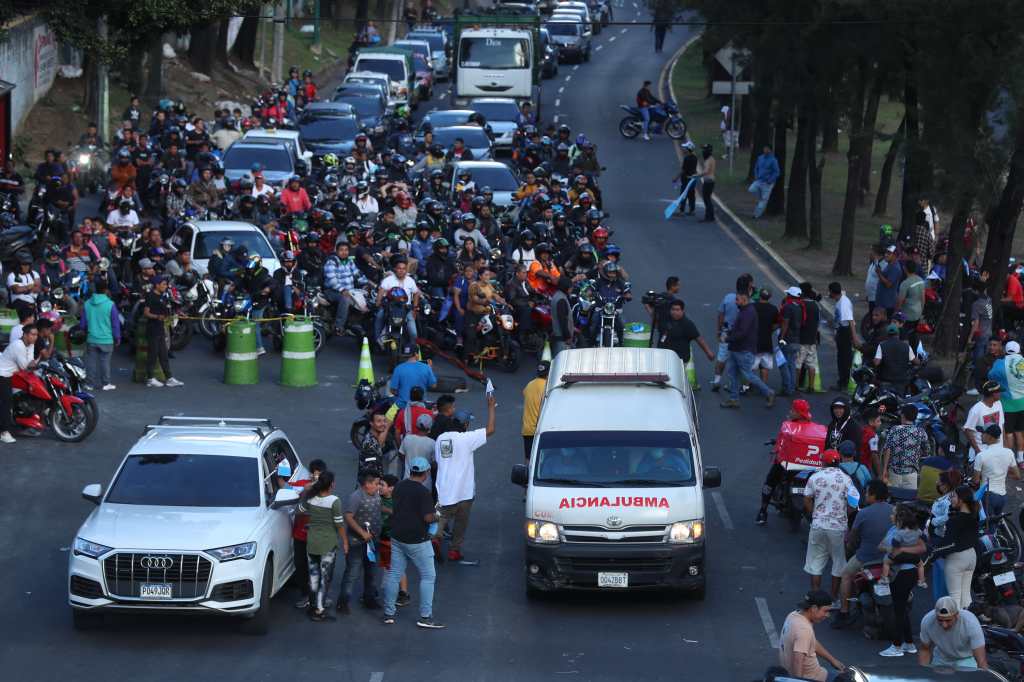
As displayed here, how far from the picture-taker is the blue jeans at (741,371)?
2377cm

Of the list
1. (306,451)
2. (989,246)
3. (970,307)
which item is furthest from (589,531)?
(989,246)

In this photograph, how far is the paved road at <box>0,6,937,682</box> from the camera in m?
14.1

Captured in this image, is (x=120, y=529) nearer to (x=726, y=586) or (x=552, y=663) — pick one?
(x=552, y=663)

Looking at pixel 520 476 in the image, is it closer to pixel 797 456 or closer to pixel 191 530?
pixel 191 530

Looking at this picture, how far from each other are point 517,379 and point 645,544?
34.6 feet

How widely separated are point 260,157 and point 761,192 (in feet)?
45.1

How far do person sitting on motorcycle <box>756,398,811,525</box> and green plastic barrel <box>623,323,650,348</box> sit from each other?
6.84 meters

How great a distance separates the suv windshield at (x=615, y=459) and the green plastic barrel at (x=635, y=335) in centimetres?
906

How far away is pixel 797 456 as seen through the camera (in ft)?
59.2

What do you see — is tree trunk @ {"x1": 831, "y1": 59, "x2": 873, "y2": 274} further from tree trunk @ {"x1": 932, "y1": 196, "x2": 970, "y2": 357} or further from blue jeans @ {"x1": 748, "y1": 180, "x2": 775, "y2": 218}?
tree trunk @ {"x1": 932, "y1": 196, "x2": 970, "y2": 357}

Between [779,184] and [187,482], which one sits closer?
[187,482]

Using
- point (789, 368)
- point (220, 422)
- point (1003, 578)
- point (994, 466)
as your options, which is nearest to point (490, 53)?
point (789, 368)

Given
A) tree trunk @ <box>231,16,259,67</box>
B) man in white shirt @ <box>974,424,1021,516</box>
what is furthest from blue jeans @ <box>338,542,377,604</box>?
tree trunk @ <box>231,16,259,67</box>

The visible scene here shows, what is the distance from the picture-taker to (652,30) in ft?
295
